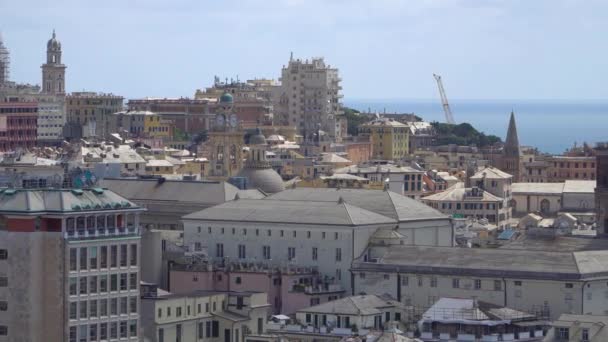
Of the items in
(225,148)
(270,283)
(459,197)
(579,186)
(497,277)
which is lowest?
(270,283)

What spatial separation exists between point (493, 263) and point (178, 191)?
84.9 ft

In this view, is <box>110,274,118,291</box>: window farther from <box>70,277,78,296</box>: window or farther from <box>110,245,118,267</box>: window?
<box>70,277,78,296</box>: window

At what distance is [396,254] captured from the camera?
92562 mm

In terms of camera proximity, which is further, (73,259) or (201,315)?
(201,315)

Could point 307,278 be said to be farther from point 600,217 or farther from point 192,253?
point 600,217

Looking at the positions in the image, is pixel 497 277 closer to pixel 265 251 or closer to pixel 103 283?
pixel 265 251

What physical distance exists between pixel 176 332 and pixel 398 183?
64.3m

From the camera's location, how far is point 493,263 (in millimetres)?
89688

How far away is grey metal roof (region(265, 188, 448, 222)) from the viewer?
3920 inches

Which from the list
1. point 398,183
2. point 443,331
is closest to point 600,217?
point 443,331

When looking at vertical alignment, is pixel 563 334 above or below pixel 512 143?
below

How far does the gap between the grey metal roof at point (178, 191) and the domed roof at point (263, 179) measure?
8832mm

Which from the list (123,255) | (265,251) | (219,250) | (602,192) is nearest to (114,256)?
(123,255)

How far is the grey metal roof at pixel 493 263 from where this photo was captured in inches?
3455
